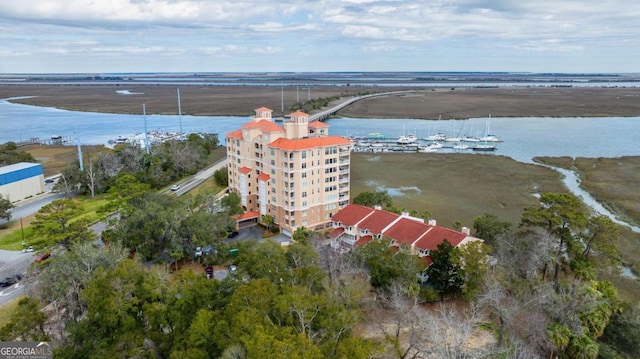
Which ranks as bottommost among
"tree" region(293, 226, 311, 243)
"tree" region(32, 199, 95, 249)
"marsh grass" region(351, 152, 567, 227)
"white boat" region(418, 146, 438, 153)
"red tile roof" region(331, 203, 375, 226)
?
"marsh grass" region(351, 152, 567, 227)

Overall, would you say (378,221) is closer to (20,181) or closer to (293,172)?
(293,172)

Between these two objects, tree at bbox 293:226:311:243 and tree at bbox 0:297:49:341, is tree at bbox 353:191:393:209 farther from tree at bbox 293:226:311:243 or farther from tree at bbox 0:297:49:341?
tree at bbox 0:297:49:341

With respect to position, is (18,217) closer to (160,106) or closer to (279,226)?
(279,226)

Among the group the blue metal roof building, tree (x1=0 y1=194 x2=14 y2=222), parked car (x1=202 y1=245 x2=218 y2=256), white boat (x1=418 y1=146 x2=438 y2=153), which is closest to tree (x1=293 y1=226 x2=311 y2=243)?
parked car (x1=202 y1=245 x2=218 y2=256)

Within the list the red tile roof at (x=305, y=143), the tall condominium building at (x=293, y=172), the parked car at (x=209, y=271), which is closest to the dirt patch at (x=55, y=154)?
the tall condominium building at (x=293, y=172)

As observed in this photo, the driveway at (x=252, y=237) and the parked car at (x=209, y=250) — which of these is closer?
the parked car at (x=209, y=250)

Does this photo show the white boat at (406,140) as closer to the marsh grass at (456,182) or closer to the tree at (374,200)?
the marsh grass at (456,182)

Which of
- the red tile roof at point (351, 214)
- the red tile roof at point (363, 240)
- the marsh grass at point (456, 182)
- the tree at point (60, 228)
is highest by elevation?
the tree at point (60, 228)

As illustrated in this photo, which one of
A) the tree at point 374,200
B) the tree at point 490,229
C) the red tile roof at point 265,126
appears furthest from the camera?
the tree at point 374,200
